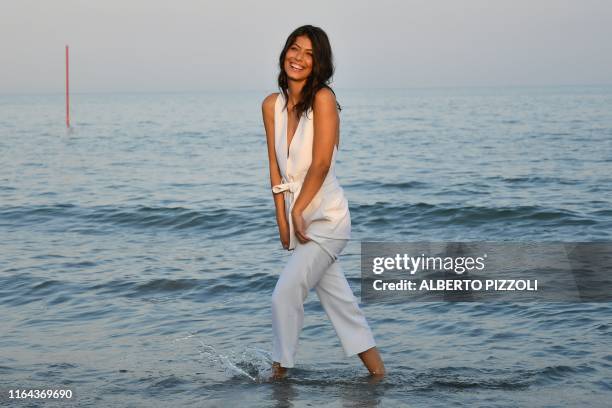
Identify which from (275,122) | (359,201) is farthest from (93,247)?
(275,122)

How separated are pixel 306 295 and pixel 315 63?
1213 mm

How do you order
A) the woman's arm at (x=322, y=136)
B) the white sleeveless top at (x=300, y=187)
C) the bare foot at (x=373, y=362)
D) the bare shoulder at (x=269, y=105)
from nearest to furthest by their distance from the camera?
the woman's arm at (x=322, y=136)
the white sleeveless top at (x=300, y=187)
the bare shoulder at (x=269, y=105)
the bare foot at (x=373, y=362)

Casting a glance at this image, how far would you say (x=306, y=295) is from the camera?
15.4 ft

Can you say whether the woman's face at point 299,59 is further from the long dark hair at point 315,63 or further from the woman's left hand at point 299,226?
the woman's left hand at point 299,226

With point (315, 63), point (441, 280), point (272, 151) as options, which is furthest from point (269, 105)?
point (441, 280)

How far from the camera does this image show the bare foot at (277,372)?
5.02 metres

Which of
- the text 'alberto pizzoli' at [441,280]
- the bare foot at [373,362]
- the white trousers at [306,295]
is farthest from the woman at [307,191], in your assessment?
the text 'alberto pizzoli' at [441,280]

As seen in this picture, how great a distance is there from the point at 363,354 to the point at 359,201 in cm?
915

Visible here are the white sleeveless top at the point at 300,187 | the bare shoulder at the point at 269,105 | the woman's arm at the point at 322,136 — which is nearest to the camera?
the woman's arm at the point at 322,136

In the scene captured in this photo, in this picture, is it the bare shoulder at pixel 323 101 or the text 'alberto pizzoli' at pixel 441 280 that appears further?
the text 'alberto pizzoli' at pixel 441 280

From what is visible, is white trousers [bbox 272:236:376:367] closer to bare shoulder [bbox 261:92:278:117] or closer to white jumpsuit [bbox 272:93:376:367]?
white jumpsuit [bbox 272:93:376:367]

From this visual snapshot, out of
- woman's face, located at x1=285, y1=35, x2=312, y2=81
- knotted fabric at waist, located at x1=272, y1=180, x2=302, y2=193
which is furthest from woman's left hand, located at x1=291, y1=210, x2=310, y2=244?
woman's face, located at x1=285, y1=35, x2=312, y2=81

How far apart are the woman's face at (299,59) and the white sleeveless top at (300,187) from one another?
19cm

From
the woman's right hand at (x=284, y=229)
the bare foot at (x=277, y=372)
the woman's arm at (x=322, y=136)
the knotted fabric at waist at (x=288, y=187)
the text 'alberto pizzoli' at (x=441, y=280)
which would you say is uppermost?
the woman's arm at (x=322, y=136)
